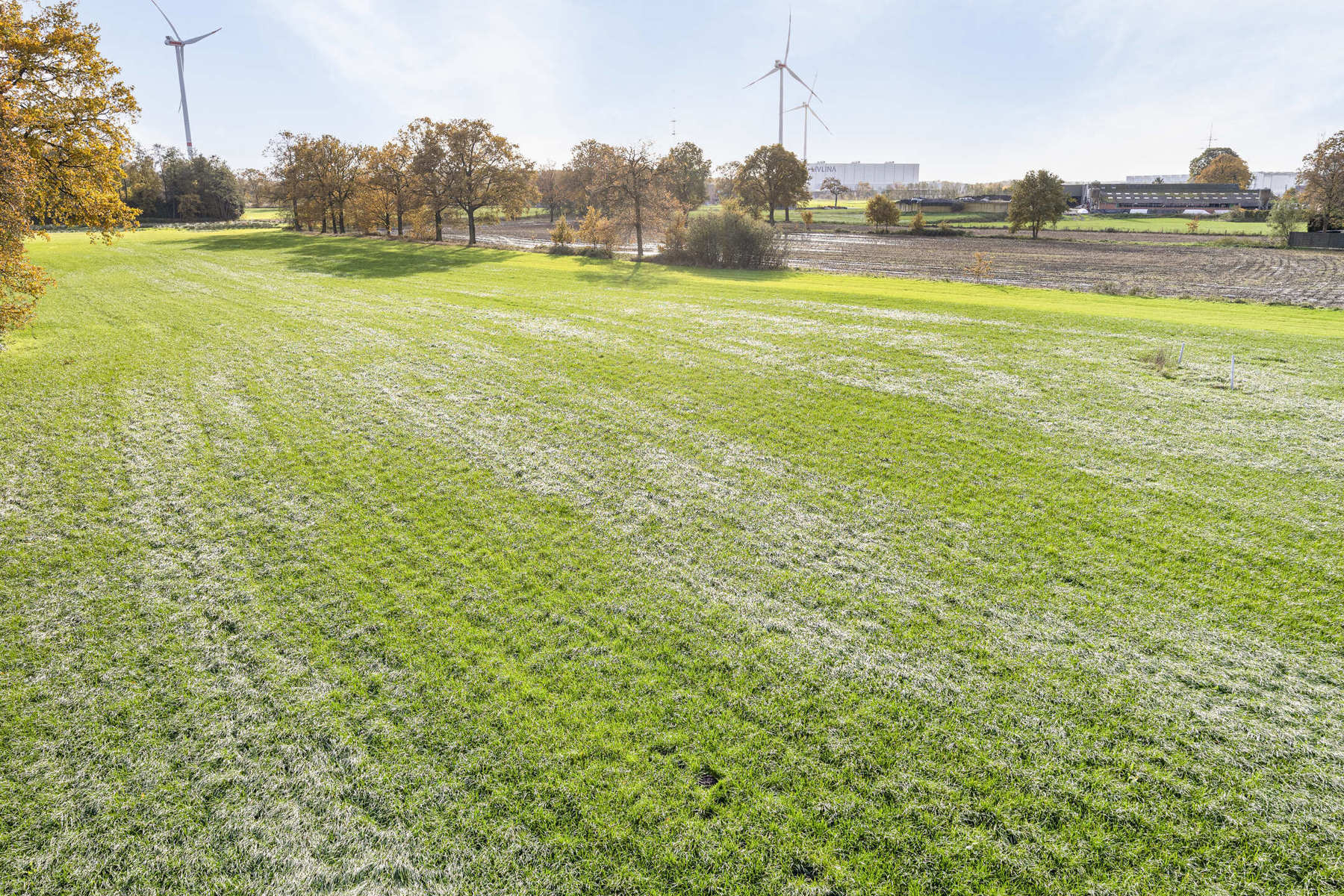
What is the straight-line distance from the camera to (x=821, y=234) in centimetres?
8062

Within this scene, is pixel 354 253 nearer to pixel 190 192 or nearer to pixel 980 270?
pixel 980 270

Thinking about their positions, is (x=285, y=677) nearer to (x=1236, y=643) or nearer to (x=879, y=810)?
(x=879, y=810)

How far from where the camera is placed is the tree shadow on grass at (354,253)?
1372 inches

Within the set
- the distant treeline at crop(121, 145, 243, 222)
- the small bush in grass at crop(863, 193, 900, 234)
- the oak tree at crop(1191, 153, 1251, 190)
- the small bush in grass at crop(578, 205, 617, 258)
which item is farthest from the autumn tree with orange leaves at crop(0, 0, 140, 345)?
the oak tree at crop(1191, 153, 1251, 190)

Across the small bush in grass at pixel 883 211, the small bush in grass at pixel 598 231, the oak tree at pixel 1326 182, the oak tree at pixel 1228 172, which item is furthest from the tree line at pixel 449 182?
the oak tree at pixel 1228 172

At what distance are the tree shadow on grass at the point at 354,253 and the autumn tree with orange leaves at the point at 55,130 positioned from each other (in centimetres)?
1404

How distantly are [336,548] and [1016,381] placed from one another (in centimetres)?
1304

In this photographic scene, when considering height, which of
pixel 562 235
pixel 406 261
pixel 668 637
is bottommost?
pixel 668 637

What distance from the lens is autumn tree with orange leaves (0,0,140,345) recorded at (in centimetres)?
1495

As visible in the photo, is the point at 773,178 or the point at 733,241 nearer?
the point at 733,241

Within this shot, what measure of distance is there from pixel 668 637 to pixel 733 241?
118 ft

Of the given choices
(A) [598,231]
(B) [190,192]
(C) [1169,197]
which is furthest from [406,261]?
(C) [1169,197]

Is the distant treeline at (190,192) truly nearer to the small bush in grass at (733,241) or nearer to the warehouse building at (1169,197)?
the small bush in grass at (733,241)

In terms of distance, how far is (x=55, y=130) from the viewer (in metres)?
15.9
